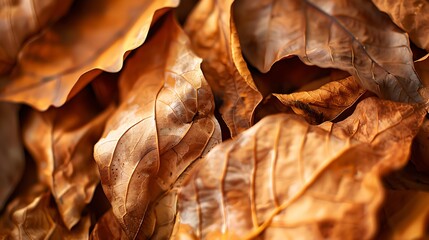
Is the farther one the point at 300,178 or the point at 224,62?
the point at 224,62

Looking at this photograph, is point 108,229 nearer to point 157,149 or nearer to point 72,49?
point 157,149

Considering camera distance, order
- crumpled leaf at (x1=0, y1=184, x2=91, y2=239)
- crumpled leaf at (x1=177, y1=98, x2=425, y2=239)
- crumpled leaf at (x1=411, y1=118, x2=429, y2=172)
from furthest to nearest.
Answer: crumpled leaf at (x1=0, y1=184, x2=91, y2=239) < crumpled leaf at (x1=411, y1=118, x2=429, y2=172) < crumpled leaf at (x1=177, y1=98, x2=425, y2=239)

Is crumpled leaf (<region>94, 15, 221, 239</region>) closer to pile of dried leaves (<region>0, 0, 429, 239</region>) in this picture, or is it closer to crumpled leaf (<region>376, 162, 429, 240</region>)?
pile of dried leaves (<region>0, 0, 429, 239</region>)

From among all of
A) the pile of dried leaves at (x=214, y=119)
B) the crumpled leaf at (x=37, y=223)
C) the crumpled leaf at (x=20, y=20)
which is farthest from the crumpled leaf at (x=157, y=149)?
the crumpled leaf at (x=20, y=20)

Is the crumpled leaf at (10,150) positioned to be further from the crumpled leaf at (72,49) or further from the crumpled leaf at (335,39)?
the crumpled leaf at (335,39)

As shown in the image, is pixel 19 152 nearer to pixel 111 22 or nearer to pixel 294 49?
pixel 111 22

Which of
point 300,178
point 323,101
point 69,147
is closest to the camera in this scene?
point 300,178

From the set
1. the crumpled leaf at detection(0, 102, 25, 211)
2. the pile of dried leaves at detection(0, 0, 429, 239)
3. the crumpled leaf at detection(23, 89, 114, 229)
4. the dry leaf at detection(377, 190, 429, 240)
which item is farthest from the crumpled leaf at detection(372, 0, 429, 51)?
the crumpled leaf at detection(0, 102, 25, 211)

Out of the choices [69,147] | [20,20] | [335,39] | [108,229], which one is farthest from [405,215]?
[20,20]

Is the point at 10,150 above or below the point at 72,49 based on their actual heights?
below

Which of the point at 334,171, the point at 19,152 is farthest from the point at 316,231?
the point at 19,152
